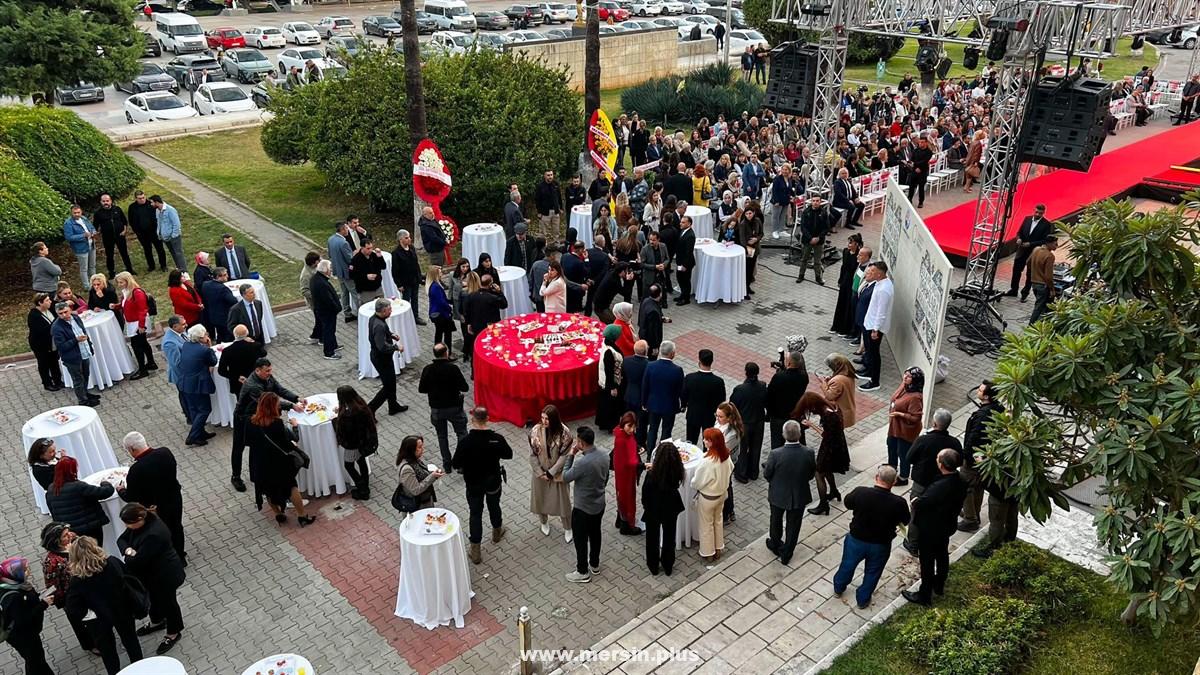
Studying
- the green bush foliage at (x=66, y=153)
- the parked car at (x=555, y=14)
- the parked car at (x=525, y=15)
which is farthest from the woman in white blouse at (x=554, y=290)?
the parked car at (x=555, y=14)

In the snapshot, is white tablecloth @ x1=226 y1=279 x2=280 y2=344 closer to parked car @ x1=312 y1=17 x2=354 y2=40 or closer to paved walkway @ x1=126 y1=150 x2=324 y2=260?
paved walkway @ x1=126 y1=150 x2=324 y2=260

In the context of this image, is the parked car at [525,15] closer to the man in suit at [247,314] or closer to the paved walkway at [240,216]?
the paved walkway at [240,216]

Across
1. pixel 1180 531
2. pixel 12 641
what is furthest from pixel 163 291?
pixel 1180 531

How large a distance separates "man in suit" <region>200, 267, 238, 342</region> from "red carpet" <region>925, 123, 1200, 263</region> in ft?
40.0

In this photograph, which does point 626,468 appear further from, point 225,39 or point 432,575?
point 225,39

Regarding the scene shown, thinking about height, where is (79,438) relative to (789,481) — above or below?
below

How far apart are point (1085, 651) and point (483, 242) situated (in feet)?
36.2

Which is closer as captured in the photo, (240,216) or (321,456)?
(321,456)

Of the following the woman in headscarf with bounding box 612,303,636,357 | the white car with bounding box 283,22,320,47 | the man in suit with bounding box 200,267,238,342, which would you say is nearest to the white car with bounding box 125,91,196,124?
the white car with bounding box 283,22,320,47

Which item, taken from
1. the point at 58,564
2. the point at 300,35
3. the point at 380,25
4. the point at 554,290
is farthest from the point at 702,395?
the point at 380,25

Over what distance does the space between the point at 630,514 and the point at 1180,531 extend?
4607 millimetres

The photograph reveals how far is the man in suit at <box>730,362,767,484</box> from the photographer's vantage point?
9.26 metres

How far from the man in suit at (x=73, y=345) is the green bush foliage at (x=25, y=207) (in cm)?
314

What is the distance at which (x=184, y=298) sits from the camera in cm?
1198
